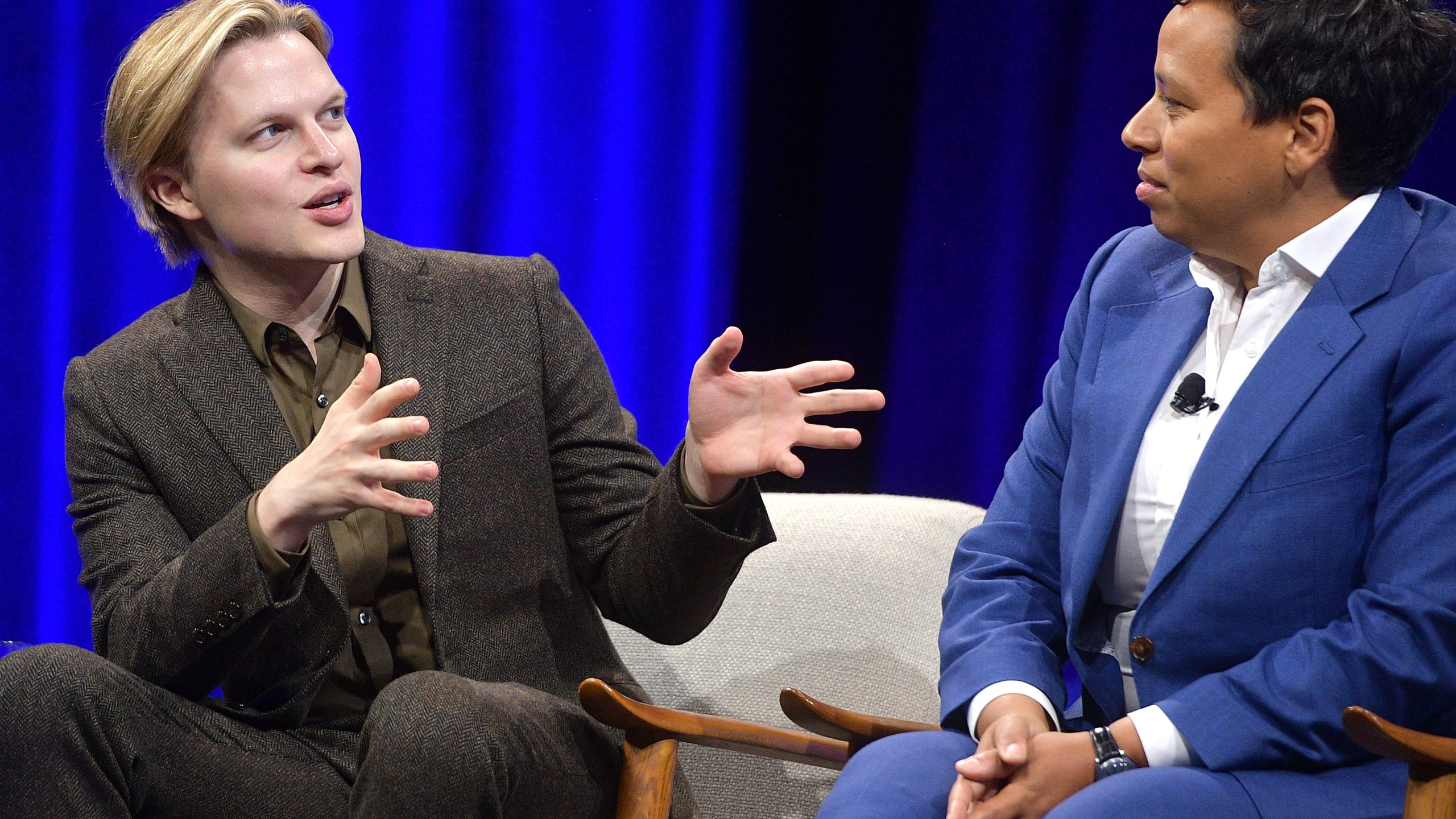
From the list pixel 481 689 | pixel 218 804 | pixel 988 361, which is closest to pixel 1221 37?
pixel 481 689

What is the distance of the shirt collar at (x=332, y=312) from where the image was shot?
6.55 feet

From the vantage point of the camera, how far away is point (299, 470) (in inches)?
65.3

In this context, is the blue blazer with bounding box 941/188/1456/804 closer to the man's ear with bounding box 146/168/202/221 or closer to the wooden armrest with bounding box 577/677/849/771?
the wooden armrest with bounding box 577/677/849/771

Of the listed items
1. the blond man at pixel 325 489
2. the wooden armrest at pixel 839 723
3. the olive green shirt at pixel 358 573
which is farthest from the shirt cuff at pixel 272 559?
the wooden armrest at pixel 839 723

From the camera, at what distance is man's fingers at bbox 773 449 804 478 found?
164cm

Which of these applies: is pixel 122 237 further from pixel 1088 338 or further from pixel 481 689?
pixel 1088 338

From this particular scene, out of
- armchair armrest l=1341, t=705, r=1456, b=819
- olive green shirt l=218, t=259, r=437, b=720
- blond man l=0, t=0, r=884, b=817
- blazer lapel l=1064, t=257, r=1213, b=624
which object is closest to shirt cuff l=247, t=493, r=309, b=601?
blond man l=0, t=0, r=884, b=817

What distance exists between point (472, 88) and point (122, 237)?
879 millimetres

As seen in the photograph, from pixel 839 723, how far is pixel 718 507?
312 millimetres

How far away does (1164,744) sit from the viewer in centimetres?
156

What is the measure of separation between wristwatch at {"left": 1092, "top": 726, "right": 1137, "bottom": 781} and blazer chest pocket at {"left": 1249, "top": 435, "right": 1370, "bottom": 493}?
1.07 feet

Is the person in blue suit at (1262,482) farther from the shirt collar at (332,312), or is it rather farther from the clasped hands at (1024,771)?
the shirt collar at (332,312)

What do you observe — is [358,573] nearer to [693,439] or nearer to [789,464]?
[693,439]

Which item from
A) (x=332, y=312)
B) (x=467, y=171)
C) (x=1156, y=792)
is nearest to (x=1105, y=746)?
(x=1156, y=792)
